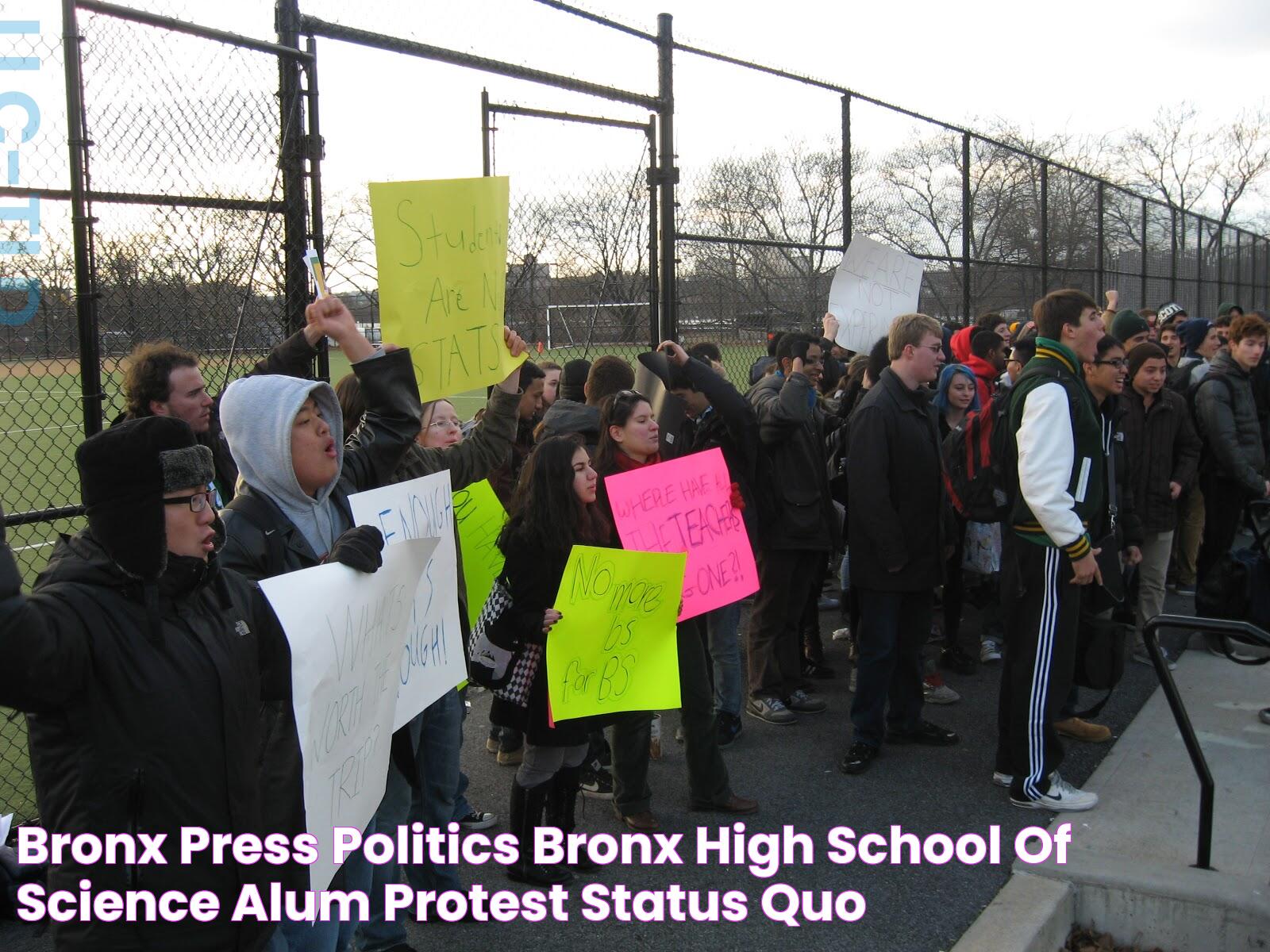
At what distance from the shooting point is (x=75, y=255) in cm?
347

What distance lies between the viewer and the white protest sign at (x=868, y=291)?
7016mm

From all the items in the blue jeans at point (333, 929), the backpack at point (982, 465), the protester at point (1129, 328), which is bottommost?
the blue jeans at point (333, 929)

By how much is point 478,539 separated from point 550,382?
2060 mm

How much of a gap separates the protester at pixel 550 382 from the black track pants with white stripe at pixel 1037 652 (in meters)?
2.56

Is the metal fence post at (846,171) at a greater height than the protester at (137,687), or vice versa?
the metal fence post at (846,171)

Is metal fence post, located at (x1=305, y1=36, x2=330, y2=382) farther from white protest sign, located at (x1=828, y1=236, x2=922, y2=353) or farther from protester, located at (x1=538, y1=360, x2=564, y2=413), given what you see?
white protest sign, located at (x1=828, y1=236, x2=922, y2=353)

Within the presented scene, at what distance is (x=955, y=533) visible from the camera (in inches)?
258

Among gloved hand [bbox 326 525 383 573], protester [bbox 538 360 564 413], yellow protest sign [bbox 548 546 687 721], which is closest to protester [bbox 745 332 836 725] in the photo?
protester [bbox 538 360 564 413]

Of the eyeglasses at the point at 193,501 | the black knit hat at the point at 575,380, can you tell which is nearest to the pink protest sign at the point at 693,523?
the black knit hat at the point at 575,380

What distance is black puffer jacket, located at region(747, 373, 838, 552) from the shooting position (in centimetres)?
570

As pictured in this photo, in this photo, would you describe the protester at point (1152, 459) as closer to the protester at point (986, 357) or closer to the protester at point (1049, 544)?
the protester at point (986, 357)

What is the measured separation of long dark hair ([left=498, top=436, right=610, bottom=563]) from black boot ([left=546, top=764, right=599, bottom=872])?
88 centimetres

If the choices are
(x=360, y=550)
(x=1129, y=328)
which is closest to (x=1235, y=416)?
(x=1129, y=328)

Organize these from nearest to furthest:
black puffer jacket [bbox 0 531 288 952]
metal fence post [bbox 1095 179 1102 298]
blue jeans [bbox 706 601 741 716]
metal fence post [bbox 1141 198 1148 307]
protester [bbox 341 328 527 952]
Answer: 1. black puffer jacket [bbox 0 531 288 952]
2. protester [bbox 341 328 527 952]
3. blue jeans [bbox 706 601 741 716]
4. metal fence post [bbox 1095 179 1102 298]
5. metal fence post [bbox 1141 198 1148 307]
